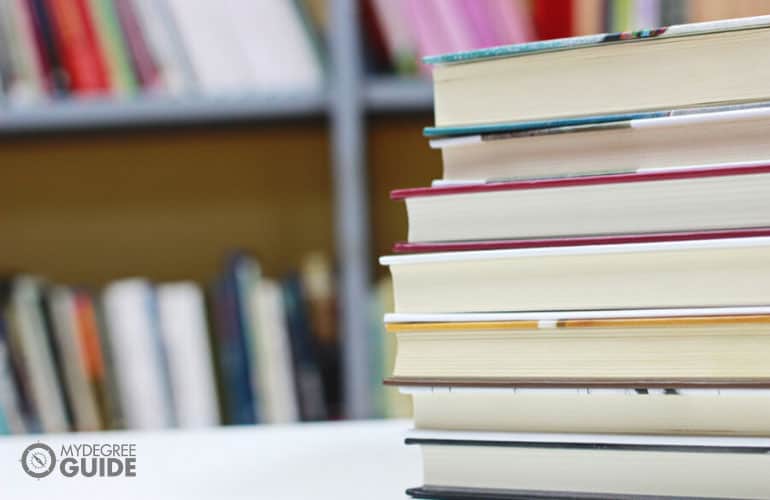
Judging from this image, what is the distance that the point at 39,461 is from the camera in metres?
0.41

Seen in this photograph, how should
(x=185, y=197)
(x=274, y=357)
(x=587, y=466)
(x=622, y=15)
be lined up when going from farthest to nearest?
(x=185, y=197)
(x=274, y=357)
(x=622, y=15)
(x=587, y=466)

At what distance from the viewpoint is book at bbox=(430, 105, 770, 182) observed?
13.6 inches

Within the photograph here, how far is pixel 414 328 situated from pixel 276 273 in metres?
1.23

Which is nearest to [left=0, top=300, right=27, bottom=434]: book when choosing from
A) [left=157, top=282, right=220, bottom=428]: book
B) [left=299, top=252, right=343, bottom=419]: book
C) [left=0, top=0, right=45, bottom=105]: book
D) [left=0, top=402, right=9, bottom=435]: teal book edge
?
[left=0, top=402, right=9, bottom=435]: teal book edge

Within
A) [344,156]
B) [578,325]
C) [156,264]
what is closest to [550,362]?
[578,325]

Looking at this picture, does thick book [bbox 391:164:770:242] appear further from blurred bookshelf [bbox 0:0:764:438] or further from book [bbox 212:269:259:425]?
blurred bookshelf [bbox 0:0:764:438]

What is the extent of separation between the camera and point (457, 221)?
0.37m

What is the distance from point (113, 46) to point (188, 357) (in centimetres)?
47

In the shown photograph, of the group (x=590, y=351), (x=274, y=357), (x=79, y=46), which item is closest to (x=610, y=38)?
(x=590, y=351)

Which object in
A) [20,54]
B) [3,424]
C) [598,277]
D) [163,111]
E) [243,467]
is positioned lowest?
[3,424]

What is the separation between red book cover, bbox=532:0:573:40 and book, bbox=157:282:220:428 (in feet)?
2.11

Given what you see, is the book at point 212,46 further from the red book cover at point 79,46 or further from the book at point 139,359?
the book at point 139,359

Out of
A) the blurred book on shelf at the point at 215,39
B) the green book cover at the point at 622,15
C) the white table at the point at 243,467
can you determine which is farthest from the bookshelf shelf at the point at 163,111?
the white table at the point at 243,467

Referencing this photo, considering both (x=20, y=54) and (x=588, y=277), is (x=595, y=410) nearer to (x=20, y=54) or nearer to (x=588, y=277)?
(x=588, y=277)
